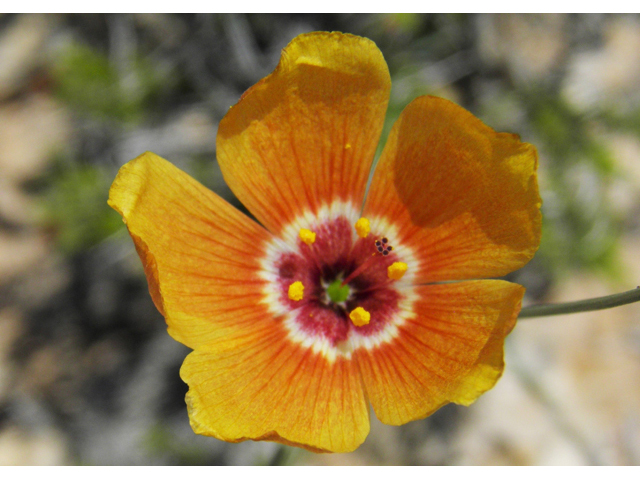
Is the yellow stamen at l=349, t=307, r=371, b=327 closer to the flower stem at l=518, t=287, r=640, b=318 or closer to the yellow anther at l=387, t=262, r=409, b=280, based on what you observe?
the yellow anther at l=387, t=262, r=409, b=280

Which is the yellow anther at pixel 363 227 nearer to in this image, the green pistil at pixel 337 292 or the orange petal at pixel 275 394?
the green pistil at pixel 337 292

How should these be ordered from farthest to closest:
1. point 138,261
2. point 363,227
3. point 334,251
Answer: point 138,261 < point 334,251 < point 363,227

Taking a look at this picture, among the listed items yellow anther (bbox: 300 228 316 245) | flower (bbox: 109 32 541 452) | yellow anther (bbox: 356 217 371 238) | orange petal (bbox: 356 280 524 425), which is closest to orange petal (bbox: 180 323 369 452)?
flower (bbox: 109 32 541 452)

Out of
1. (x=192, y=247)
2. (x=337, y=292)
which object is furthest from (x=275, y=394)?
(x=192, y=247)

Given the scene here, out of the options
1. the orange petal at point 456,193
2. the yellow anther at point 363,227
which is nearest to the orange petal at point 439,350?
the orange petal at point 456,193

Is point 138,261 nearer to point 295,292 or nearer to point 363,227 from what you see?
point 295,292

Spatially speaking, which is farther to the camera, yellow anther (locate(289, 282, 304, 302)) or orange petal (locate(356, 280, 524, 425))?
yellow anther (locate(289, 282, 304, 302))
